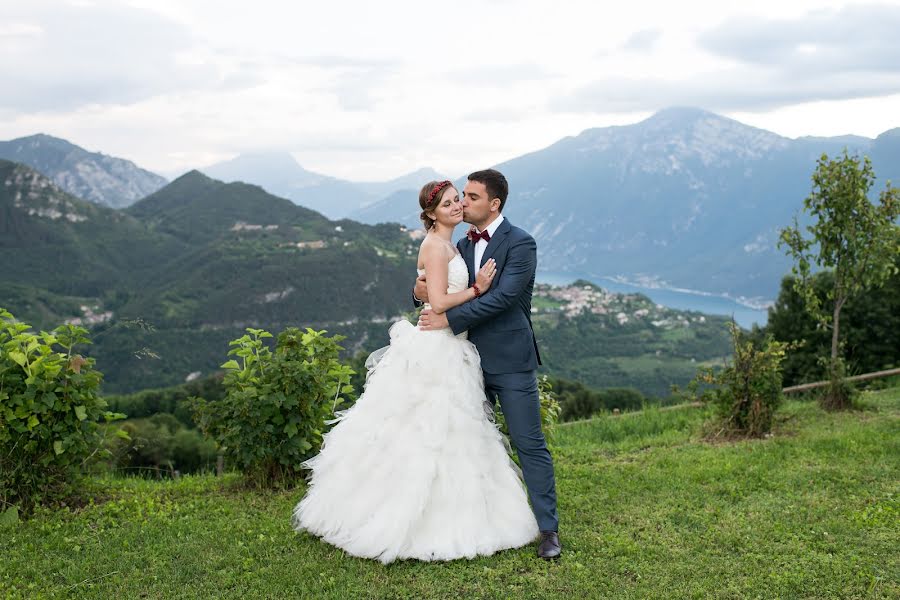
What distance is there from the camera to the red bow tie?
14.5 feet

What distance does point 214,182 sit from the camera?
183 meters

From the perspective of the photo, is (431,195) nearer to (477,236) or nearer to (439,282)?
(477,236)

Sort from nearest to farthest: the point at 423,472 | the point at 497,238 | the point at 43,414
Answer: the point at 423,472 → the point at 497,238 → the point at 43,414

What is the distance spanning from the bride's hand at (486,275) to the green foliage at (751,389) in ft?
13.3

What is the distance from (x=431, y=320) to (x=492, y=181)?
94 cm

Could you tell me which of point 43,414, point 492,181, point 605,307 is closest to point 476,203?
point 492,181

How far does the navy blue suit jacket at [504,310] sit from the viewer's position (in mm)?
4262

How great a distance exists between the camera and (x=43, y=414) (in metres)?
4.81

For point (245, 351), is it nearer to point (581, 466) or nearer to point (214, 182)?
point (581, 466)

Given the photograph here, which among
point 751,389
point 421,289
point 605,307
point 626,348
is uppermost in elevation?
point 421,289

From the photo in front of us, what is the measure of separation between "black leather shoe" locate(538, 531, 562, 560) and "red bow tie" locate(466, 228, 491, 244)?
1871 mm

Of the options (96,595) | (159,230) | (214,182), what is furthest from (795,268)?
(214,182)

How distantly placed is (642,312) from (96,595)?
361 ft

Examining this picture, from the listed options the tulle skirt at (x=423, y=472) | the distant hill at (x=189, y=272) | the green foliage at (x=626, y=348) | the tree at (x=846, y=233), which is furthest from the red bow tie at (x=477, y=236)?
the green foliage at (x=626, y=348)
